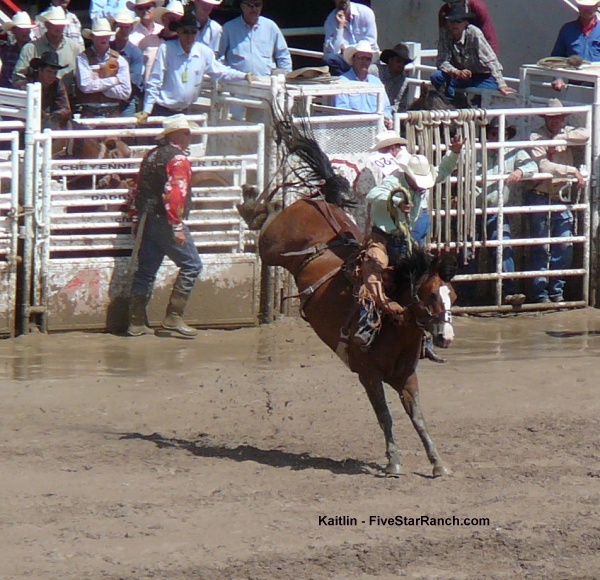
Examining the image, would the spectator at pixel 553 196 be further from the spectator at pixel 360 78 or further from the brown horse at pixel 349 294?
the brown horse at pixel 349 294

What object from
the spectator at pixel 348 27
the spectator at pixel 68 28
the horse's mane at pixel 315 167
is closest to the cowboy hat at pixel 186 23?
the spectator at pixel 68 28

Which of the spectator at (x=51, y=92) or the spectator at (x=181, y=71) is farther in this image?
the spectator at (x=181, y=71)

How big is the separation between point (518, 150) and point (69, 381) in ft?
15.2

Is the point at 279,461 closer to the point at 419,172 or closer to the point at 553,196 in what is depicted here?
the point at 419,172

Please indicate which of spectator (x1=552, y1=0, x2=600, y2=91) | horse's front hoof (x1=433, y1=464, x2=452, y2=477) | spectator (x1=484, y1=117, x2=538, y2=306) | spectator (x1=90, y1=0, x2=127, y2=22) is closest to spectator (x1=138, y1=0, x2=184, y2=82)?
spectator (x1=90, y1=0, x2=127, y2=22)

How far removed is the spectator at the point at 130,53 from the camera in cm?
1121

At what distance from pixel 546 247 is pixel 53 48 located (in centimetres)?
489

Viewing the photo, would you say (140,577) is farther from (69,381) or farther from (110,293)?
(110,293)

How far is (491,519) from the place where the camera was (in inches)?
228

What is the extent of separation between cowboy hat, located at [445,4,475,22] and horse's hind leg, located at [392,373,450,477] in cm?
589

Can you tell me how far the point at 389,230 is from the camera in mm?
7148

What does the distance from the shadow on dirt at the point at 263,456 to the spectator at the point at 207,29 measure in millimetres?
5442

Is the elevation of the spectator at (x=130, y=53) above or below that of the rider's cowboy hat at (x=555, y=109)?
above

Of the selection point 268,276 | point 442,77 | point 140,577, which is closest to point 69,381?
point 268,276
